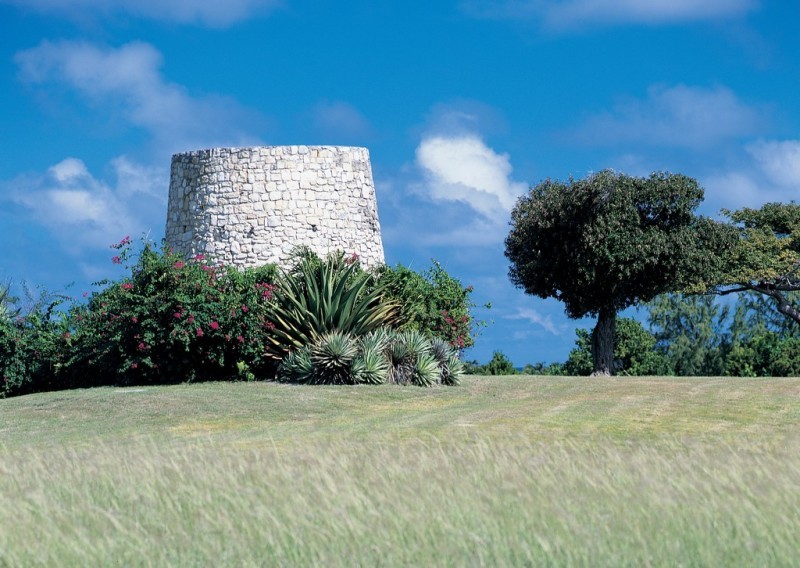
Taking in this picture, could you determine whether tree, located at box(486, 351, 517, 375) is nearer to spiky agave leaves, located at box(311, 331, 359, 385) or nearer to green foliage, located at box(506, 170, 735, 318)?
green foliage, located at box(506, 170, 735, 318)

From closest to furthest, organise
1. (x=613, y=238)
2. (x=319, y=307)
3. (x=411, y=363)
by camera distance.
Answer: (x=411, y=363) → (x=319, y=307) → (x=613, y=238)

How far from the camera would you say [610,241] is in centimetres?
3180

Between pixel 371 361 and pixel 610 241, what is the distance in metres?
11.3

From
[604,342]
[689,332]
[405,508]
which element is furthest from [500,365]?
Answer: [405,508]

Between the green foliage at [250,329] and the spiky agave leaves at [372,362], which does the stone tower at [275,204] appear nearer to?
the green foliage at [250,329]

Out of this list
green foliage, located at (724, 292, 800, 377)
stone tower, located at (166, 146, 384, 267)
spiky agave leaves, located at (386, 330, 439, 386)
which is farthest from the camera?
green foliage, located at (724, 292, 800, 377)

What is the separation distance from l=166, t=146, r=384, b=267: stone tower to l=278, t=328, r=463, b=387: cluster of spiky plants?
4.54 m

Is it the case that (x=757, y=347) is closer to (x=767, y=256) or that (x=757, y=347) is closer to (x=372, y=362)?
(x=767, y=256)

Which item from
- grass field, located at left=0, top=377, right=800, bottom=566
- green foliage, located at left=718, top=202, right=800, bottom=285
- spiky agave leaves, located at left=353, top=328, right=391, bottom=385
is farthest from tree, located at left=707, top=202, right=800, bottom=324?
grass field, located at left=0, top=377, right=800, bottom=566

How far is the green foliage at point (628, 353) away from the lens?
135 ft

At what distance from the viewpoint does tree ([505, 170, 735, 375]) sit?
31.8 metres

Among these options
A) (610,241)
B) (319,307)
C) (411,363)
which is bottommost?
(411,363)

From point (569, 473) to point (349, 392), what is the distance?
1433 centimetres

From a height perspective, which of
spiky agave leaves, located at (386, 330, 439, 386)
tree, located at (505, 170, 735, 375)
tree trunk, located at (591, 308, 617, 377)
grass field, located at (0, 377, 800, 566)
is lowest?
grass field, located at (0, 377, 800, 566)
